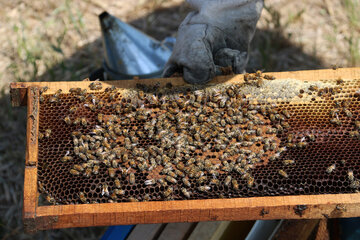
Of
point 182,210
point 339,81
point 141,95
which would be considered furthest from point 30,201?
point 339,81

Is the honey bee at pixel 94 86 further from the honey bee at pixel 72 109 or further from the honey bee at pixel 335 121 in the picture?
the honey bee at pixel 335 121

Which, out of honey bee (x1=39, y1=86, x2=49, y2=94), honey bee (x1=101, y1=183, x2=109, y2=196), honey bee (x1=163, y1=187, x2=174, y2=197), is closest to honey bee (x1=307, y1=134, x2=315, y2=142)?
honey bee (x1=163, y1=187, x2=174, y2=197)

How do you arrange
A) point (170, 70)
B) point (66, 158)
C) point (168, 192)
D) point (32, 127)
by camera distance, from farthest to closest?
point (170, 70)
point (32, 127)
point (66, 158)
point (168, 192)

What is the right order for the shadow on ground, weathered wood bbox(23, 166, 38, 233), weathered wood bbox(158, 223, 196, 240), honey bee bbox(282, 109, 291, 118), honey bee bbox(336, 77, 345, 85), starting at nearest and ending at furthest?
weathered wood bbox(23, 166, 38, 233) → honey bee bbox(282, 109, 291, 118) → weathered wood bbox(158, 223, 196, 240) → honey bee bbox(336, 77, 345, 85) → the shadow on ground

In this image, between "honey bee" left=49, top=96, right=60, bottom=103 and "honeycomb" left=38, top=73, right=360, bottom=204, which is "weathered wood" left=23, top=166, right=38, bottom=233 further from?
"honey bee" left=49, top=96, right=60, bottom=103

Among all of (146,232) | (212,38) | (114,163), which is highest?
(212,38)

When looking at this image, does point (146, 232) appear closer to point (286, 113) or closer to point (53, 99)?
point (53, 99)

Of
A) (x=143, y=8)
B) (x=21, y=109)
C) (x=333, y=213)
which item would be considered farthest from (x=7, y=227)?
(x=143, y=8)
